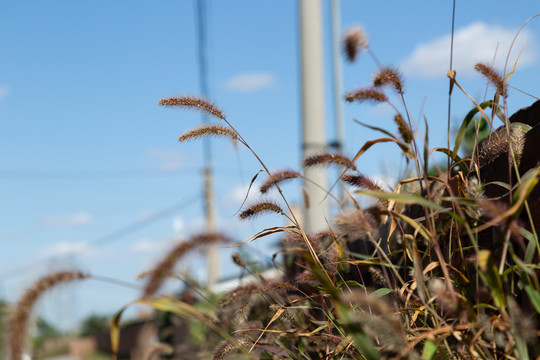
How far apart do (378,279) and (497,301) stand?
88 centimetres

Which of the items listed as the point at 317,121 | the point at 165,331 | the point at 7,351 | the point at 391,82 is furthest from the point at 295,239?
the point at 165,331

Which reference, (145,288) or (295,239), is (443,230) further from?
(145,288)

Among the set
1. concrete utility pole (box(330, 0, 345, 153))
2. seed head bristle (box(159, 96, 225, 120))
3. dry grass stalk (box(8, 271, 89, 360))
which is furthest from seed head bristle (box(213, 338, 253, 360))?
concrete utility pole (box(330, 0, 345, 153))

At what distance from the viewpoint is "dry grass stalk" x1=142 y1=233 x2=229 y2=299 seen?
1.77 m

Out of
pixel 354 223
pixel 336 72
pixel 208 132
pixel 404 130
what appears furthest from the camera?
pixel 336 72

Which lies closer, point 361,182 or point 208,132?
point 361,182

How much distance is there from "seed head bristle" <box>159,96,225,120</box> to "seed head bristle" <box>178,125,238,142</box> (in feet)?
0.13

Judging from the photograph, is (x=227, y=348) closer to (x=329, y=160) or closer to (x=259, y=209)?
(x=259, y=209)

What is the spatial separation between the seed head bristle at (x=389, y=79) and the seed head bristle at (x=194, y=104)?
0.53 meters

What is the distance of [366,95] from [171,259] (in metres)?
0.80

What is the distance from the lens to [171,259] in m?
1.89

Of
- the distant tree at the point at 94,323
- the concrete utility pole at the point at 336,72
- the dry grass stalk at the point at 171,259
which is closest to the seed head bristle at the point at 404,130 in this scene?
the dry grass stalk at the point at 171,259

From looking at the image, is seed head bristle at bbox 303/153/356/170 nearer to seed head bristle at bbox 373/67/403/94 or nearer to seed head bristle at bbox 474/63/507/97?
seed head bristle at bbox 373/67/403/94

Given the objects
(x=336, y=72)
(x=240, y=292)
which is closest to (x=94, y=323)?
(x=336, y=72)
